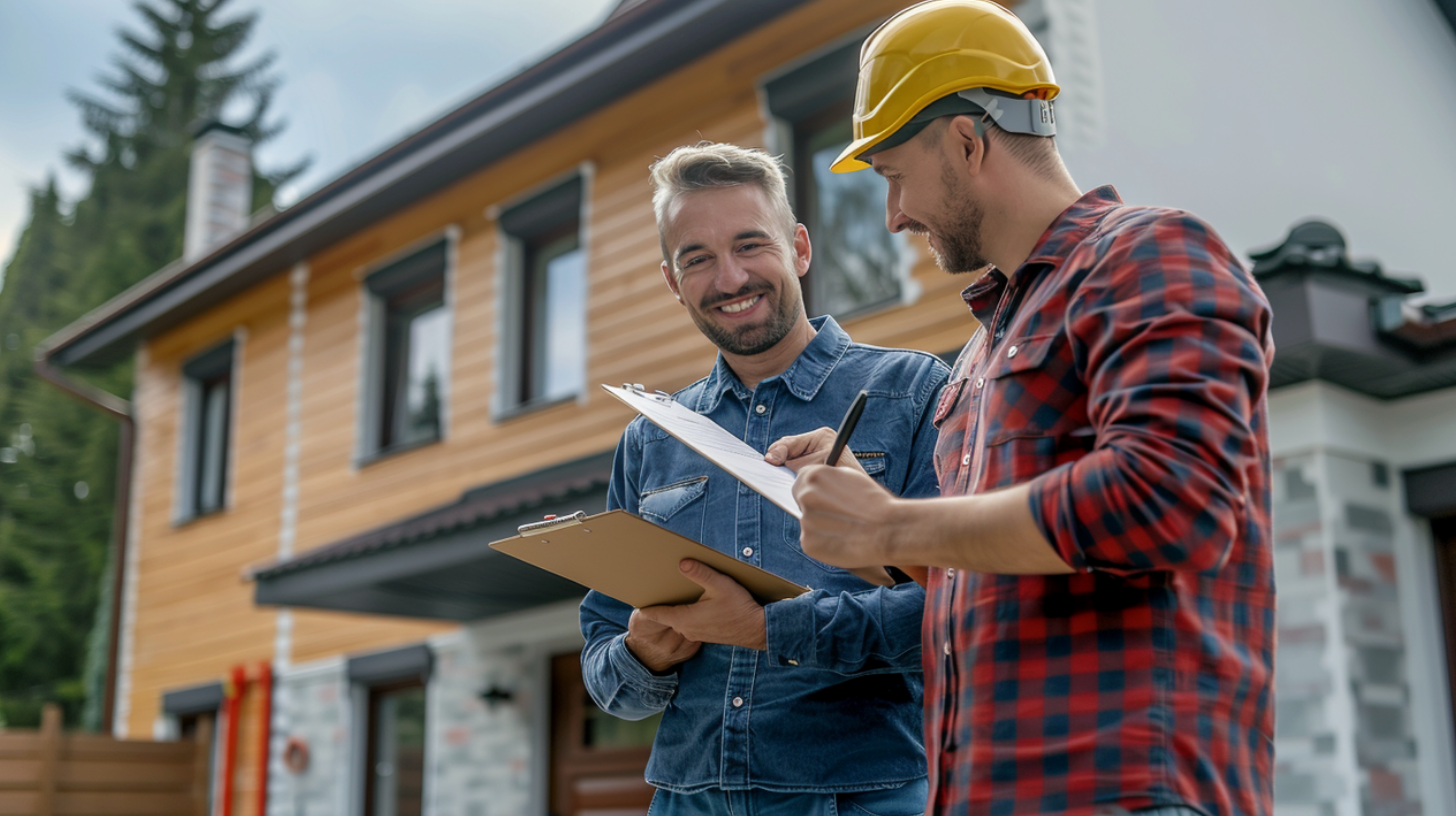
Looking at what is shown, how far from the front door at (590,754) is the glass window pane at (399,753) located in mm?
1521

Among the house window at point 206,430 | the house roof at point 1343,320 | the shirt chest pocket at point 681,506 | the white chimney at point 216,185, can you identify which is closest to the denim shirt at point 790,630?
the shirt chest pocket at point 681,506

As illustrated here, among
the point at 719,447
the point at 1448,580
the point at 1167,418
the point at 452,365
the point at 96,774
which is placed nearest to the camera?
the point at 1167,418

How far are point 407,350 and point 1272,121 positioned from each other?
647cm

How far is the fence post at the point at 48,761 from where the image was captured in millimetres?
9992

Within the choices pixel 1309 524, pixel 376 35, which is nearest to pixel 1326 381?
pixel 1309 524

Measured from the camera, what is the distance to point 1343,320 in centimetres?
492

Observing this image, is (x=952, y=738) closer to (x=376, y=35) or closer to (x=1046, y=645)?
(x=1046, y=645)

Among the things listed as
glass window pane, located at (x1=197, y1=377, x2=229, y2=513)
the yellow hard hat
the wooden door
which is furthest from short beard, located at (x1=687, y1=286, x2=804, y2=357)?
glass window pane, located at (x1=197, y1=377, x2=229, y2=513)

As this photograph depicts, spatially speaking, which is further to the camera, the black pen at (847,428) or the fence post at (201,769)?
the fence post at (201,769)

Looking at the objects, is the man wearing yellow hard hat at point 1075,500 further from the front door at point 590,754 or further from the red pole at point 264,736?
the red pole at point 264,736

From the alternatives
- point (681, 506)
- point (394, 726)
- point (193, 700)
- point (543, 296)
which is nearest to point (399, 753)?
point (394, 726)

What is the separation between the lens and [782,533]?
2.29 m

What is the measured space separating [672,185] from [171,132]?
88.4 feet

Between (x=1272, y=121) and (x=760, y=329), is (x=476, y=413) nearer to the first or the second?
(x=1272, y=121)
